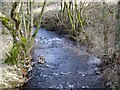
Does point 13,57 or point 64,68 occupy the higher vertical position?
point 13,57

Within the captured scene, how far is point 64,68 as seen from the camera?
38.0ft

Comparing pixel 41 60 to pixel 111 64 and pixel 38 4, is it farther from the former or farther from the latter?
pixel 38 4

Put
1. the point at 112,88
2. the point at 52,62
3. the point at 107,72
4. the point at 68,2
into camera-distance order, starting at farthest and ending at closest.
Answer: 1. the point at 68,2
2. the point at 52,62
3. the point at 107,72
4. the point at 112,88

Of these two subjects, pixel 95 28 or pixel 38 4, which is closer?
pixel 95 28

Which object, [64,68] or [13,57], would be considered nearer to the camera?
[13,57]

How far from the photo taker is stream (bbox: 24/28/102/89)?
991cm

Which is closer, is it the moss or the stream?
the stream

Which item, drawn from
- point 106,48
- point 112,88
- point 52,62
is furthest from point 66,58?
point 112,88

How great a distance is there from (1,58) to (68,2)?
9.46 m

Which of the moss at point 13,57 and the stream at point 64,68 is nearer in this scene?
the stream at point 64,68

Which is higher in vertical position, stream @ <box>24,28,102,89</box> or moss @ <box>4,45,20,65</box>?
moss @ <box>4,45,20,65</box>

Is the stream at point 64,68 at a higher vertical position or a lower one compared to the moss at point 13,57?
lower

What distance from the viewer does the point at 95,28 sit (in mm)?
14609

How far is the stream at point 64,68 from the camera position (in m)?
9.91
